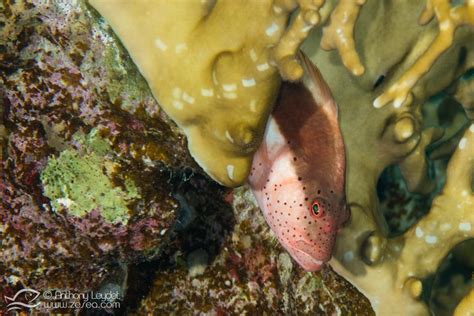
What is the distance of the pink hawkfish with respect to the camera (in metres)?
2.60

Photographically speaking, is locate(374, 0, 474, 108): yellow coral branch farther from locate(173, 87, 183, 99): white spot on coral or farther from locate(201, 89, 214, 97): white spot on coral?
locate(173, 87, 183, 99): white spot on coral

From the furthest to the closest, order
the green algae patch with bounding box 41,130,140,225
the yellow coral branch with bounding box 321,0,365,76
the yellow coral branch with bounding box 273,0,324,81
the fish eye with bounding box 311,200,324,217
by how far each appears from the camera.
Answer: the fish eye with bounding box 311,200,324,217 → the green algae patch with bounding box 41,130,140,225 → the yellow coral branch with bounding box 321,0,365,76 → the yellow coral branch with bounding box 273,0,324,81

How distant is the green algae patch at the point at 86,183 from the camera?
2.37 meters

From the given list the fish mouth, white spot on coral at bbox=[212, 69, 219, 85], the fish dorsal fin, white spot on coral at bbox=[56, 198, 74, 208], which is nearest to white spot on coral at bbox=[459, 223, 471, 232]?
the fish mouth

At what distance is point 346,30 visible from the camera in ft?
6.64

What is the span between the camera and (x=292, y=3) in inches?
76.1

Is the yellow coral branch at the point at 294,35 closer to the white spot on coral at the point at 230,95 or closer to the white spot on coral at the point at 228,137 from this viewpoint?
the white spot on coral at the point at 230,95

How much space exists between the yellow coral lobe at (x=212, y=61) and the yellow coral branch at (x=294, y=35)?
0.01 metres

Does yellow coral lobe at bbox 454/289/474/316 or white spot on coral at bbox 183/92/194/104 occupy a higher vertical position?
white spot on coral at bbox 183/92/194/104

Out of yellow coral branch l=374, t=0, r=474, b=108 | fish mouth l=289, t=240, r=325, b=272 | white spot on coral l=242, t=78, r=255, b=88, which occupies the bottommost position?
fish mouth l=289, t=240, r=325, b=272

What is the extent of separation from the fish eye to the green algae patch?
3.30ft

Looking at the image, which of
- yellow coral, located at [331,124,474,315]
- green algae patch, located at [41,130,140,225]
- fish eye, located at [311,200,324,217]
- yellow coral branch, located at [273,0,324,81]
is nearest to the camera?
yellow coral branch, located at [273,0,324,81]

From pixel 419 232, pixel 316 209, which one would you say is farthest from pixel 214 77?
pixel 419 232

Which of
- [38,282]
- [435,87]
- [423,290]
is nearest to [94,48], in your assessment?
[38,282]
